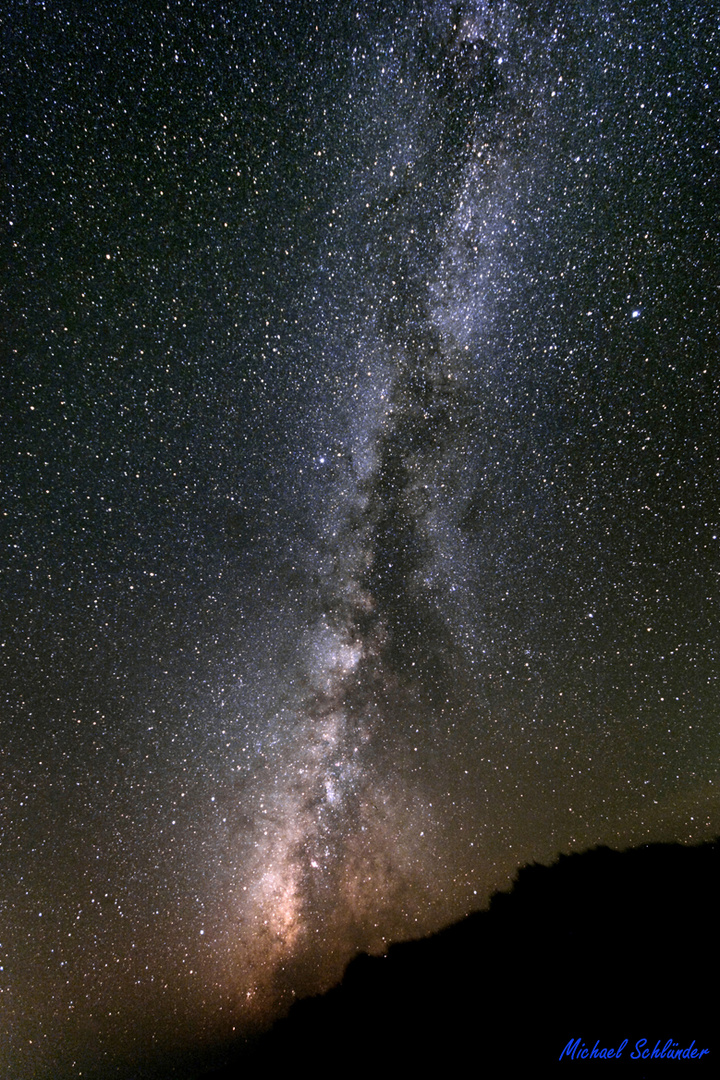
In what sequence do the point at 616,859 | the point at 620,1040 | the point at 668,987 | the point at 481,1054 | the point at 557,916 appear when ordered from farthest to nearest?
the point at 616,859 < the point at 557,916 < the point at 668,987 < the point at 481,1054 < the point at 620,1040

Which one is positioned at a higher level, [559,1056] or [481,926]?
[481,926]

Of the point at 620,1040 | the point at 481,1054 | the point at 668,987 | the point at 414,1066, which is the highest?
the point at 414,1066

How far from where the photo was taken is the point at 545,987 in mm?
8500

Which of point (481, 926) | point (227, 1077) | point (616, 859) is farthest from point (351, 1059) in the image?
point (616, 859)

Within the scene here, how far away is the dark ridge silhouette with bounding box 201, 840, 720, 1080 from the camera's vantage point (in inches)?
264

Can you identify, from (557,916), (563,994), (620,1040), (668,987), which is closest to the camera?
(620,1040)

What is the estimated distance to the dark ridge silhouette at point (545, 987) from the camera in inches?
264

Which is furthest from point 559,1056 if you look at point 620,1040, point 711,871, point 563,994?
point 711,871

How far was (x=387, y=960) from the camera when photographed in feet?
27.7

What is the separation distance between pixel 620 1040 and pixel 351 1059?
461 centimetres

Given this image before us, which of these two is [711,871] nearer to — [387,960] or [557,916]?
[557,916]

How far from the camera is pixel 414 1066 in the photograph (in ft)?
23.3

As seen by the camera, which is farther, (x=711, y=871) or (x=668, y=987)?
(x=711, y=871)

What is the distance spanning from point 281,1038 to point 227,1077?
161 cm
